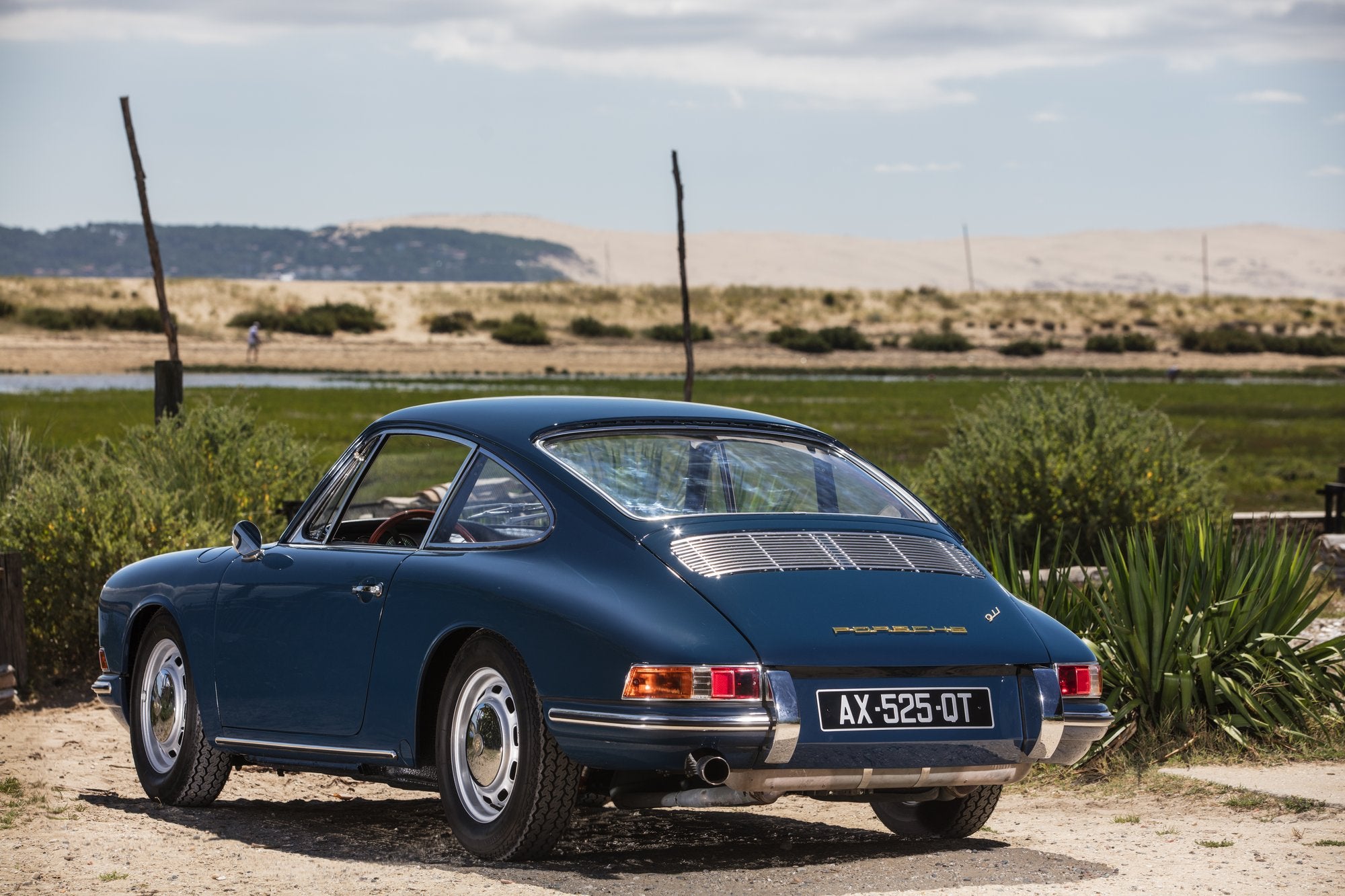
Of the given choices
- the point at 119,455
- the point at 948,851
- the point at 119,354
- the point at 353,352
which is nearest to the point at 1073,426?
the point at 119,455

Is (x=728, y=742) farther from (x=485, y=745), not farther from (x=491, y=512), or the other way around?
(x=491, y=512)

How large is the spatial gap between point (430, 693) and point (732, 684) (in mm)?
1376

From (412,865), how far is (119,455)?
9.90 m

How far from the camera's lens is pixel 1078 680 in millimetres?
6359

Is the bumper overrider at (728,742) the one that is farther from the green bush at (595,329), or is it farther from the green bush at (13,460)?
the green bush at (595,329)

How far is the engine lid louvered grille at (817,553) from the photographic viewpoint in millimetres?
6031

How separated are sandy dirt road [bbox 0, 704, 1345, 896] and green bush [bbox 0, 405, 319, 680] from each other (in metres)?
4.12

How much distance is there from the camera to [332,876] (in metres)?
6.25

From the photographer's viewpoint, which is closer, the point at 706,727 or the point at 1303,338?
the point at 706,727

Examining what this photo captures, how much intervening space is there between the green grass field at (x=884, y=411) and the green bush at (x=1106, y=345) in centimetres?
1985

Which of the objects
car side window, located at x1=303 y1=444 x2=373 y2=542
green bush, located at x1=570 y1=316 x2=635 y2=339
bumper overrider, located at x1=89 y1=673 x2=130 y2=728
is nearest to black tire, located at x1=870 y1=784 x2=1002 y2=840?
car side window, located at x1=303 y1=444 x2=373 y2=542

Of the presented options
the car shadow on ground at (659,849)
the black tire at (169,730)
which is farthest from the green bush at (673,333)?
the car shadow on ground at (659,849)

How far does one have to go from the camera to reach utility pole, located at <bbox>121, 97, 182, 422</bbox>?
17172mm

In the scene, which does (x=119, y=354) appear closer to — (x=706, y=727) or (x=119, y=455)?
(x=119, y=455)
